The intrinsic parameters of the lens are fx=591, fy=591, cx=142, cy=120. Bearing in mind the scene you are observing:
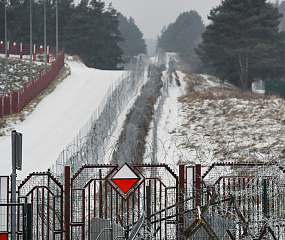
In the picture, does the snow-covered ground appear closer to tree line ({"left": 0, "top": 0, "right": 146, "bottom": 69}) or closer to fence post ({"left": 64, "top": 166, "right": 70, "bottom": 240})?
fence post ({"left": 64, "top": 166, "right": 70, "bottom": 240})

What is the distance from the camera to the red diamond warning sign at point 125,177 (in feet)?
29.8

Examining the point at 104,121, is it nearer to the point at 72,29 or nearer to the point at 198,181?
the point at 198,181

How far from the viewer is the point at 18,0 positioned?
65125 mm

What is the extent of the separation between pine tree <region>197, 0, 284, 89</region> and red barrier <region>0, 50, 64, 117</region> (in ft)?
38.4

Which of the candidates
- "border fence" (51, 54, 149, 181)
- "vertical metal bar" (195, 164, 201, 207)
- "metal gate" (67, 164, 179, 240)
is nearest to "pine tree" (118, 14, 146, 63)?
"border fence" (51, 54, 149, 181)

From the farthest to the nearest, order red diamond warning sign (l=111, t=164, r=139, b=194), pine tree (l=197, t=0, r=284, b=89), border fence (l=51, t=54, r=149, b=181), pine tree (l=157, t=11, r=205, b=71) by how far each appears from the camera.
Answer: pine tree (l=157, t=11, r=205, b=71)
pine tree (l=197, t=0, r=284, b=89)
border fence (l=51, t=54, r=149, b=181)
red diamond warning sign (l=111, t=164, r=139, b=194)

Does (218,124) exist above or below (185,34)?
below

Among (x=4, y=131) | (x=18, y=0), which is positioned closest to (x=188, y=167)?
(x=4, y=131)

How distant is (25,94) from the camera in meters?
32.8

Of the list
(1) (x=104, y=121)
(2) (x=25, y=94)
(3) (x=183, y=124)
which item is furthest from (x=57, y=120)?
(1) (x=104, y=121)

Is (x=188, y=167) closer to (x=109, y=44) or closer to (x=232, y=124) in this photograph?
(x=232, y=124)

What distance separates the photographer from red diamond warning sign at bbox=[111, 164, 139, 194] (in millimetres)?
9094

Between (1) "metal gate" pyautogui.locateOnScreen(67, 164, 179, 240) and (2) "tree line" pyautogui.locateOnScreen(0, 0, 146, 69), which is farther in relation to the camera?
(2) "tree line" pyautogui.locateOnScreen(0, 0, 146, 69)

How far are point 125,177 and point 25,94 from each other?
24.5 m
